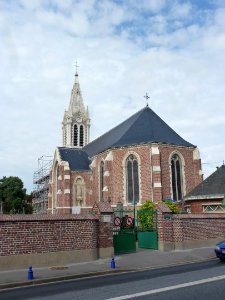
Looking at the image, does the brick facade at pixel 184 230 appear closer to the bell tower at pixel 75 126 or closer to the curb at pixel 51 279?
the curb at pixel 51 279

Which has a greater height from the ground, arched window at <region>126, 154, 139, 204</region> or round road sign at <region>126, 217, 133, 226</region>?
arched window at <region>126, 154, 139, 204</region>

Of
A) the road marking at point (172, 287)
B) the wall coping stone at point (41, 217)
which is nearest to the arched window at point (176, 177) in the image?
the wall coping stone at point (41, 217)

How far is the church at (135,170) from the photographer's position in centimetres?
3325

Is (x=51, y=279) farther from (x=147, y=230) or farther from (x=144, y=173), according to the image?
(x=144, y=173)

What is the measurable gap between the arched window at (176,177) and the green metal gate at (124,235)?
18.3m

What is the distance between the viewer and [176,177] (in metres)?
34.6

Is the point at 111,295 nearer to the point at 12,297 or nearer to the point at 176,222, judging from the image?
the point at 12,297

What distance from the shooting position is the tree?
53.6m

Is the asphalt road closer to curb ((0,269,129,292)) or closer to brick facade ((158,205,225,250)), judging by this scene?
curb ((0,269,129,292))

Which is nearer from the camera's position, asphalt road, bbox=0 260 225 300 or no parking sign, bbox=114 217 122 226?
asphalt road, bbox=0 260 225 300

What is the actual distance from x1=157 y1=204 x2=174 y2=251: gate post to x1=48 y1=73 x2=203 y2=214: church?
40.8 feet

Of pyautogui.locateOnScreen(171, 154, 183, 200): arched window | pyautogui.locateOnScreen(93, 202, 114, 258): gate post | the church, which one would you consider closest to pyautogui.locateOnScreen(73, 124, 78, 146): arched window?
the church

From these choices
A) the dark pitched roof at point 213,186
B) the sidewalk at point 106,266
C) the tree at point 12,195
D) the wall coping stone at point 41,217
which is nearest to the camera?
the sidewalk at point 106,266

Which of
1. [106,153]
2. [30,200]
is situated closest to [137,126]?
[106,153]
